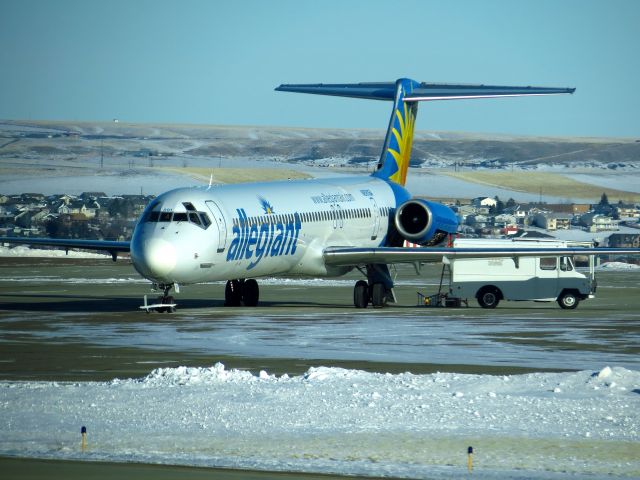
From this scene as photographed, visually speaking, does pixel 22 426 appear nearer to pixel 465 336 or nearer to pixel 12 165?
pixel 465 336

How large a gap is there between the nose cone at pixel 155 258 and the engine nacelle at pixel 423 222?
11632 millimetres

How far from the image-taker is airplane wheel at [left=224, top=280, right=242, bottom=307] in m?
36.8

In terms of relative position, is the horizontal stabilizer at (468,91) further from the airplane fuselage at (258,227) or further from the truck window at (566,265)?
the truck window at (566,265)

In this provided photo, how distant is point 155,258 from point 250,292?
6601 mm

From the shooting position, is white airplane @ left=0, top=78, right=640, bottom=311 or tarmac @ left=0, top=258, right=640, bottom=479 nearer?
tarmac @ left=0, top=258, right=640, bottom=479

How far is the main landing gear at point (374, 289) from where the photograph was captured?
37625mm

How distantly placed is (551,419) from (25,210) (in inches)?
3641

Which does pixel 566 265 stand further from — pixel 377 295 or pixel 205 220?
pixel 205 220

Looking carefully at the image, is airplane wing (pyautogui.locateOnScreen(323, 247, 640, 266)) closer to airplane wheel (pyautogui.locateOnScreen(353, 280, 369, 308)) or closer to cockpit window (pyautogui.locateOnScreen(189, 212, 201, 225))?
airplane wheel (pyautogui.locateOnScreen(353, 280, 369, 308))

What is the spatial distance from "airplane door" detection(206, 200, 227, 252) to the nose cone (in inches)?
69.5

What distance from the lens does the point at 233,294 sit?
3700 centimetres

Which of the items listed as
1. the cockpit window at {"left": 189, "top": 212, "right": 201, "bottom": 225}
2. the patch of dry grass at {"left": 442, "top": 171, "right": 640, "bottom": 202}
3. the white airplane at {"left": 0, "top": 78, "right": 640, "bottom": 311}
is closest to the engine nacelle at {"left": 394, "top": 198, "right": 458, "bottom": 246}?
the white airplane at {"left": 0, "top": 78, "right": 640, "bottom": 311}

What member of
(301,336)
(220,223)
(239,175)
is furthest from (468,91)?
(239,175)

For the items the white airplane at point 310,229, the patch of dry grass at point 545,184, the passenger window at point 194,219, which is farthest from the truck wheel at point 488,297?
the patch of dry grass at point 545,184
